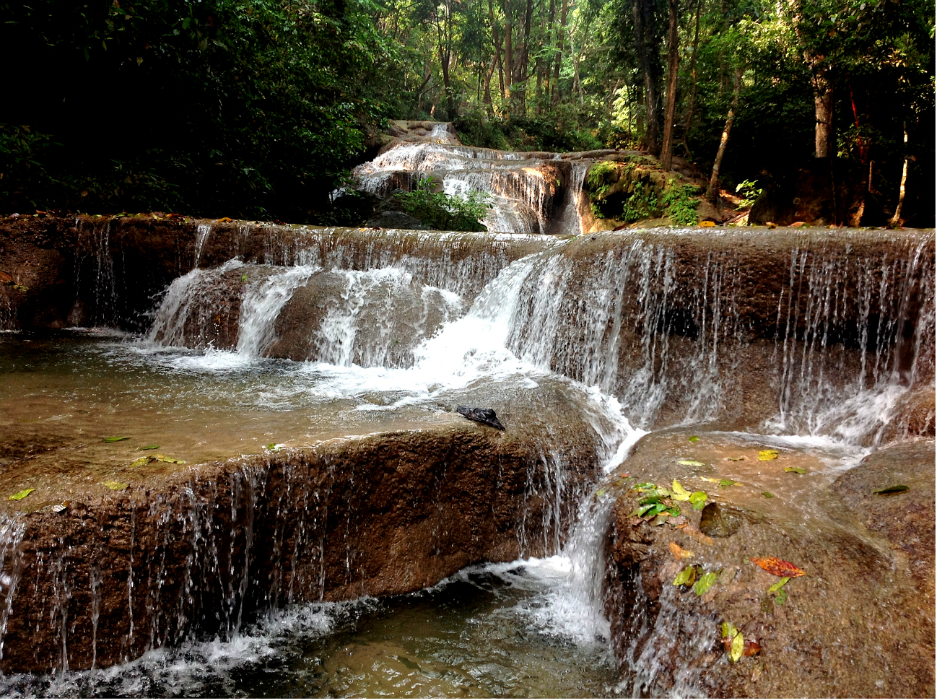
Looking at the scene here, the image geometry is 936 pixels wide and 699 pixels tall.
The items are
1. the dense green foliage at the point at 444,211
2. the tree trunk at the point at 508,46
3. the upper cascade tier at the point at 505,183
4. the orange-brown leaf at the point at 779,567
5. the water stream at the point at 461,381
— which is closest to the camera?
the orange-brown leaf at the point at 779,567

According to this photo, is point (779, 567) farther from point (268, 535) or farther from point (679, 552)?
point (268, 535)

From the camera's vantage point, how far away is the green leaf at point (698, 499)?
9.89ft

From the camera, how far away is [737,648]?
7.80ft

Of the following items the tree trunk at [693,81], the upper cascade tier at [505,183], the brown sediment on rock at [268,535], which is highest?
the tree trunk at [693,81]

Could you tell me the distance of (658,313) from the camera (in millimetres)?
5438

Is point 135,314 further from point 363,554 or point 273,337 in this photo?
point 363,554

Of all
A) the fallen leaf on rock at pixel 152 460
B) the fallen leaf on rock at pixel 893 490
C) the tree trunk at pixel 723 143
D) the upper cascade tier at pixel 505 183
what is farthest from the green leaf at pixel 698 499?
the tree trunk at pixel 723 143

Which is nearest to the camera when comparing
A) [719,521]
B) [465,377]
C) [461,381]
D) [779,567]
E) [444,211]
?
[779,567]

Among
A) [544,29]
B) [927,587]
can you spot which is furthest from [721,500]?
[544,29]

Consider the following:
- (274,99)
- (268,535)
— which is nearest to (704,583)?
(268,535)

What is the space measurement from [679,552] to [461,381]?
3.17 meters

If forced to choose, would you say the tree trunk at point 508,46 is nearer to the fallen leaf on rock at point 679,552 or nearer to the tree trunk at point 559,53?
the tree trunk at point 559,53

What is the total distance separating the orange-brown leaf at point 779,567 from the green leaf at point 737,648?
373 millimetres

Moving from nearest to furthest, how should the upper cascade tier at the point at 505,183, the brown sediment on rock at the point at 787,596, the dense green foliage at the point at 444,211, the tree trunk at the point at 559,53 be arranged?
the brown sediment on rock at the point at 787,596 → the dense green foliage at the point at 444,211 → the upper cascade tier at the point at 505,183 → the tree trunk at the point at 559,53
